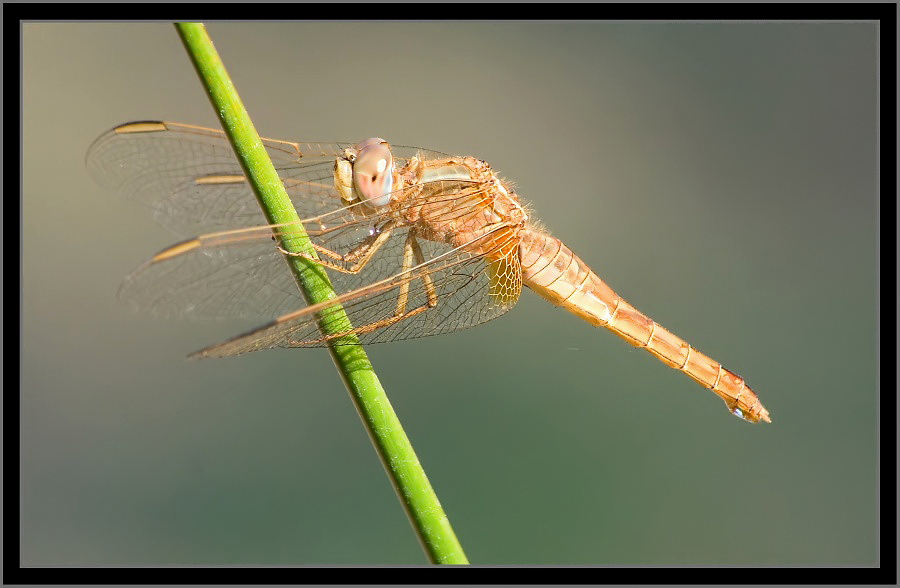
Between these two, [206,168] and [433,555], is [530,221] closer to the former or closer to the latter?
[206,168]

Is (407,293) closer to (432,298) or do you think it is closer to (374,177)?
(432,298)

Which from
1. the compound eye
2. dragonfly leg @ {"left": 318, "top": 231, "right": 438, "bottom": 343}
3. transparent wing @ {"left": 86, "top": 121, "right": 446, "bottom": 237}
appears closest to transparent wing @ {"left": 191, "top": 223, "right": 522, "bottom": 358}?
dragonfly leg @ {"left": 318, "top": 231, "right": 438, "bottom": 343}

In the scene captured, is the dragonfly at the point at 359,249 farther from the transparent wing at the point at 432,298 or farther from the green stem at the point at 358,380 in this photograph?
the green stem at the point at 358,380

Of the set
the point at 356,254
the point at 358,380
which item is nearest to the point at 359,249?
the point at 356,254

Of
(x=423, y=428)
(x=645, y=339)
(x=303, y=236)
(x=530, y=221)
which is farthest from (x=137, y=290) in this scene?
(x=423, y=428)

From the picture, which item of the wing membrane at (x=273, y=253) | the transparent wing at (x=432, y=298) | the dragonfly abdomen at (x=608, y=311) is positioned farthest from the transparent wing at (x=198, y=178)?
the dragonfly abdomen at (x=608, y=311)

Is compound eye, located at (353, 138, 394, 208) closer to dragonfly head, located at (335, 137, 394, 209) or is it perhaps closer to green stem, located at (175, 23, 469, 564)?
dragonfly head, located at (335, 137, 394, 209)
